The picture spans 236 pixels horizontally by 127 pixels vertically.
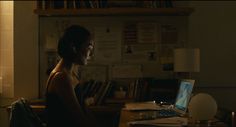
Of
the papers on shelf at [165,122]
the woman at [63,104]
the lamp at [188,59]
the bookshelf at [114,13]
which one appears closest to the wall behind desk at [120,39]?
the bookshelf at [114,13]

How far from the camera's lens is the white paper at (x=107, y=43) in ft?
13.4

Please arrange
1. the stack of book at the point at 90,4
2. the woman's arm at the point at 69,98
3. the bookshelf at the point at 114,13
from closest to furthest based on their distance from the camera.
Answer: the woman's arm at the point at 69,98 < the bookshelf at the point at 114,13 < the stack of book at the point at 90,4

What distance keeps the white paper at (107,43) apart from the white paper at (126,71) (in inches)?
3.6

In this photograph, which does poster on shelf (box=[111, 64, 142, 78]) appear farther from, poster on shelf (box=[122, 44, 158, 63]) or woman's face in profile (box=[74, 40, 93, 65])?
woman's face in profile (box=[74, 40, 93, 65])

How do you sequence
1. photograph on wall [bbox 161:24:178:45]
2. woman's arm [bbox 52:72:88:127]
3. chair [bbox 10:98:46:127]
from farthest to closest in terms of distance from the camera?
1. photograph on wall [bbox 161:24:178:45]
2. chair [bbox 10:98:46:127]
3. woman's arm [bbox 52:72:88:127]

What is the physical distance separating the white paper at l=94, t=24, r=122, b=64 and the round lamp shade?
7.07 ft

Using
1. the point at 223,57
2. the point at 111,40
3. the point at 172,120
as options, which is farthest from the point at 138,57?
the point at 172,120

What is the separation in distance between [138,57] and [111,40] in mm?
350

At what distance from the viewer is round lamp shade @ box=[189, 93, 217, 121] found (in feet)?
6.41

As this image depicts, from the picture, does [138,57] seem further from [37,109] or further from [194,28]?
[37,109]

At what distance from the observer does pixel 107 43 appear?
13.4 feet

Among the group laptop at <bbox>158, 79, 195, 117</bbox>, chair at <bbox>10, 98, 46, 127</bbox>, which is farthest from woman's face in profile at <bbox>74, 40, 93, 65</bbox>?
laptop at <bbox>158, 79, 195, 117</bbox>

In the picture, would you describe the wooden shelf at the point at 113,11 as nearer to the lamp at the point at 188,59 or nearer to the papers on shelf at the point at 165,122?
the lamp at the point at 188,59

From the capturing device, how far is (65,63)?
1999mm
